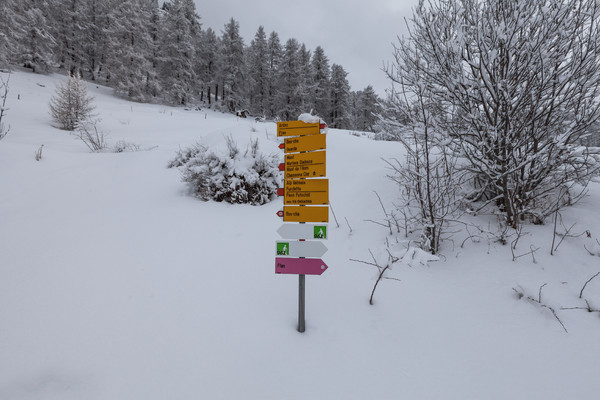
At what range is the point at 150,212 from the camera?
4.16 meters

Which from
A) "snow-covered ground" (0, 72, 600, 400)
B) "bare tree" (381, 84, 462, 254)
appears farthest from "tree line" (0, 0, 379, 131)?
"bare tree" (381, 84, 462, 254)

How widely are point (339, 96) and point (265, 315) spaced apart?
32.3 m

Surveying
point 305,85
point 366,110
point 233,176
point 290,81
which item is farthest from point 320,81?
point 233,176

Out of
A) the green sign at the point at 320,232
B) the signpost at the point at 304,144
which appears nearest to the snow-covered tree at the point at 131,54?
the signpost at the point at 304,144

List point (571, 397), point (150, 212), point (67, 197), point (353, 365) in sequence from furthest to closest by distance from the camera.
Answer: point (67, 197) < point (150, 212) < point (353, 365) < point (571, 397)

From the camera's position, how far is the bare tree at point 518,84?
2.56m

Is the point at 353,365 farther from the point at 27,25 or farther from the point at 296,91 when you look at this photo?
the point at 27,25

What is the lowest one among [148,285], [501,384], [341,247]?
[501,384]

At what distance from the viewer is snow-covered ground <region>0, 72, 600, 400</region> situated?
1649 millimetres

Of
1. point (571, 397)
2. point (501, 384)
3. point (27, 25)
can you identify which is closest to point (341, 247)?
point (501, 384)

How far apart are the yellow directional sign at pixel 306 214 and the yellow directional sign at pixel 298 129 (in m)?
0.58

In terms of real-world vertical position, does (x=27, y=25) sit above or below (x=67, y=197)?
above

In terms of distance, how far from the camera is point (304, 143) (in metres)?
1.98

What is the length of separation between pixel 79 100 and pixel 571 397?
15.6m
